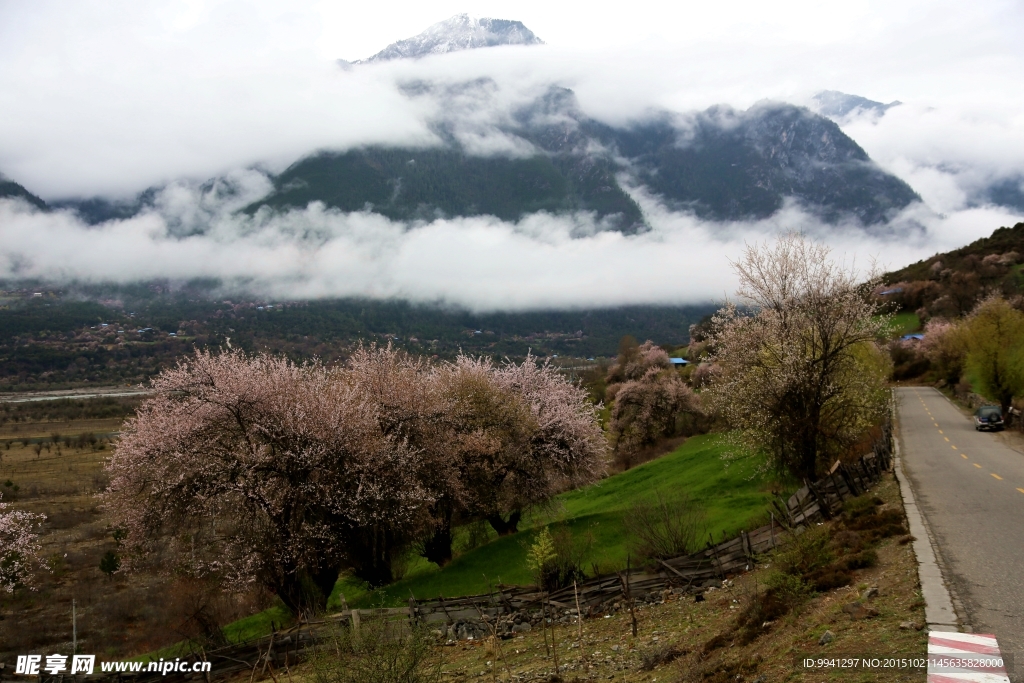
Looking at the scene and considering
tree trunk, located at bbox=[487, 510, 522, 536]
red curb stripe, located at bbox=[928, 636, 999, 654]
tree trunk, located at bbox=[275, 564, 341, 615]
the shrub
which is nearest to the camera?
red curb stripe, located at bbox=[928, 636, 999, 654]

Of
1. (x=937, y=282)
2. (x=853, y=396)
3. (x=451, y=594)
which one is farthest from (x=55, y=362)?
(x=937, y=282)

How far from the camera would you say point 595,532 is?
35625mm

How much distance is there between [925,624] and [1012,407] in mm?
56244

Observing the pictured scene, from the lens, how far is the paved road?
1175 cm

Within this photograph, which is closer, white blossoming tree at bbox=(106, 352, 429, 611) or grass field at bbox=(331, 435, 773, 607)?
white blossoming tree at bbox=(106, 352, 429, 611)

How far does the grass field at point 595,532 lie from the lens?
3103cm

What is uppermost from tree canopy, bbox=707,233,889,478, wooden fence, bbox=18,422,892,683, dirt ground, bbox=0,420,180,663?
tree canopy, bbox=707,233,889,478

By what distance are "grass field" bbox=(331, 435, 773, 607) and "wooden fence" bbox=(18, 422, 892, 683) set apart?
4.16 feet

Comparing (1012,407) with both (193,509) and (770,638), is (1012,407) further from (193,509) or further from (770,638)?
(193,509)

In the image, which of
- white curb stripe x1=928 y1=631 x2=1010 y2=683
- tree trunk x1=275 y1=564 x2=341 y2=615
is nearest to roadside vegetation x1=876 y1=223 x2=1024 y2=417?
white curb stripe x1=928 y1=631 x2=1010 y2=683

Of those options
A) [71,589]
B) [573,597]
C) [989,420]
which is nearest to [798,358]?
[573,597]

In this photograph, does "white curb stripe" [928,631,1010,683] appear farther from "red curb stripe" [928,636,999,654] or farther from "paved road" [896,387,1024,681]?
"paved road" [896,387,1024,681]

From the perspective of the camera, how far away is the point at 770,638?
510 inches

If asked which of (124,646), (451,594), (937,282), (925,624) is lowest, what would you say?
(124,646)
